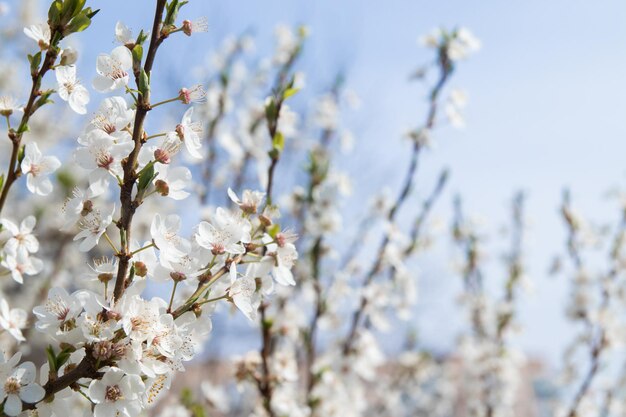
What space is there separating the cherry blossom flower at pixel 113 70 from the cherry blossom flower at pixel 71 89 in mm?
→ 60

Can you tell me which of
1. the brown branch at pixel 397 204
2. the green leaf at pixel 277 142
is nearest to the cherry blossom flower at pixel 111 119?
the green leaf at pixel 277 142

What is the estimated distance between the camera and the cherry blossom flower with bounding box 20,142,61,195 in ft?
4.12

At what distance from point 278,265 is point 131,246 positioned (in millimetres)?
341

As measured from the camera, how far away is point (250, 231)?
1.31m

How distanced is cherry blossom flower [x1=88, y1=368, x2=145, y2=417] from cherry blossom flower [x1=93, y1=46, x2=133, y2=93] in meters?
0.54

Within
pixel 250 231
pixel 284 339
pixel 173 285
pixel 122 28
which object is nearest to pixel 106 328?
pixel 173 285

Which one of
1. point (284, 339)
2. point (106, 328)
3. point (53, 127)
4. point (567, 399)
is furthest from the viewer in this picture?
point (53, 127)

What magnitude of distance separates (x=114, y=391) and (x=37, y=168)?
1.66 feet

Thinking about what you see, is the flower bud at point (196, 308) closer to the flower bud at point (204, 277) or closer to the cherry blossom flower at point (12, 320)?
the flower bud at point (204, 277)

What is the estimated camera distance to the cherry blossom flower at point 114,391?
3.44ft

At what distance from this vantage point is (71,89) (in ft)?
4.03

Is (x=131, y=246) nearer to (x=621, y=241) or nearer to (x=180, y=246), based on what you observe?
(x=180, y=246)

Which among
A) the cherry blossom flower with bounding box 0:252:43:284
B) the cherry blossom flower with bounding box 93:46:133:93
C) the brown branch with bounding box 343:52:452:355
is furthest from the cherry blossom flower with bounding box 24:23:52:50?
the brown branch with bounding box 343:52:452:355

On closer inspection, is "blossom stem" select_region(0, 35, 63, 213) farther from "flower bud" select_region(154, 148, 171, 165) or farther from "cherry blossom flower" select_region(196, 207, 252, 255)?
"cherry blossom flower" select_region(196, 207, 252, 255)
